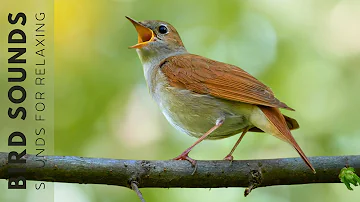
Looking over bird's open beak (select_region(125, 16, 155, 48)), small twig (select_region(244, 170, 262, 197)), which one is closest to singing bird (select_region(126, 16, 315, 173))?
small twig (select_region(244, 170, 262, 197))

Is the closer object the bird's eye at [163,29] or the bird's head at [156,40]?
the bird's head at [156,40]

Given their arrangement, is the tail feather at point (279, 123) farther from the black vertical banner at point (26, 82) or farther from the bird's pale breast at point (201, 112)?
the black vertical banner at point (26, 82)

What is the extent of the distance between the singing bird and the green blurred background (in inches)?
70.2

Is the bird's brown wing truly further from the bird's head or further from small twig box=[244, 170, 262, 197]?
small twig box=[244, 170, 262, 197]

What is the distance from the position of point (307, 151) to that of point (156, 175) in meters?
4.16

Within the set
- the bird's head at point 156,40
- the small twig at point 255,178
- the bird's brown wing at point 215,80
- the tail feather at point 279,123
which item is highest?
the bird's head at point 156,40

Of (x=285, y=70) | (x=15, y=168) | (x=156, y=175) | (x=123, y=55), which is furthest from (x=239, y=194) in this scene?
(x=15, y=168)

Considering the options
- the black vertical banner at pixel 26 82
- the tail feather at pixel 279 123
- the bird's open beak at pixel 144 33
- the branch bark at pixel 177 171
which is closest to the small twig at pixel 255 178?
the branch bark at pixel 177 171

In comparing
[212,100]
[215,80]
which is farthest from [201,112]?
[215,80]

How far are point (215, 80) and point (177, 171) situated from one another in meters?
1.60

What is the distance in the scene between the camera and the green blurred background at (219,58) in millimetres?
8047

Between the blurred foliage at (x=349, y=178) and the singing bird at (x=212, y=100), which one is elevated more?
the singing bird at (x=212, y=100)

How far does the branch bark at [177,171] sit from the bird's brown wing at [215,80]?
706 millimetres

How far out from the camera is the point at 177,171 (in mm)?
4762
